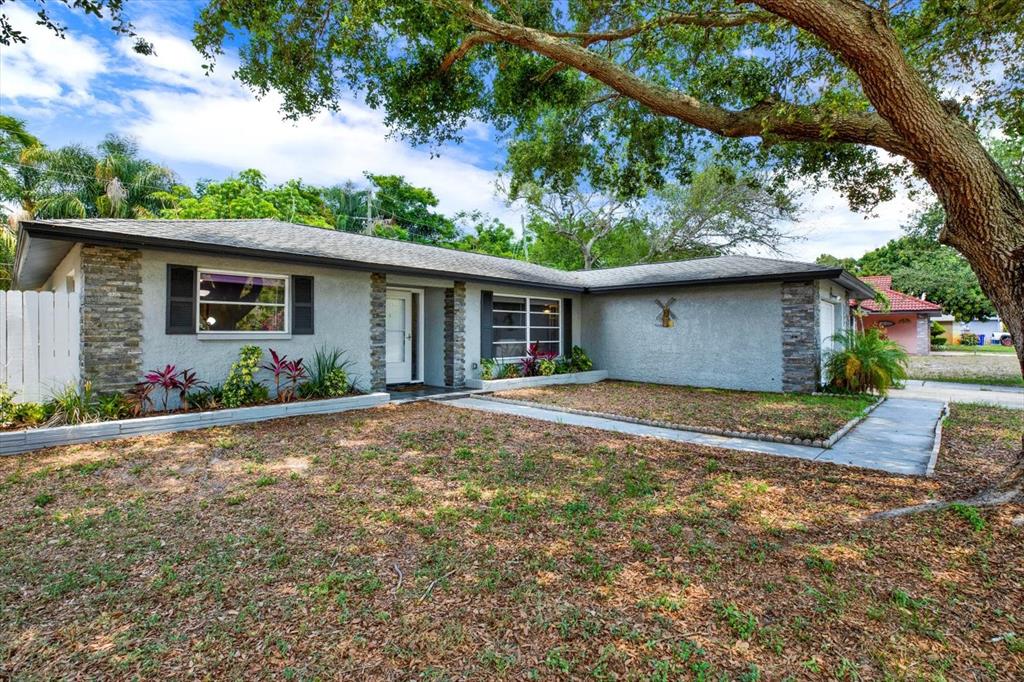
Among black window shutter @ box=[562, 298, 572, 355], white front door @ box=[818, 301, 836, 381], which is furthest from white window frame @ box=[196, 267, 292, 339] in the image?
white front door @ box=[818, 301, 836, 381]

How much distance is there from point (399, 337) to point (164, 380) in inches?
204

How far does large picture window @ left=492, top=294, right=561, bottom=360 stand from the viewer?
1259cm

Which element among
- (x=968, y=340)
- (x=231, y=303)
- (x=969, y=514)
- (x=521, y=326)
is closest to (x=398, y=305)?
(x=521, y=326)

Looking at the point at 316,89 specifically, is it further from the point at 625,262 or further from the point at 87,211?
the point at 625,262

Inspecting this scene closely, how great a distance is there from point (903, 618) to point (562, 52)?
269 inches

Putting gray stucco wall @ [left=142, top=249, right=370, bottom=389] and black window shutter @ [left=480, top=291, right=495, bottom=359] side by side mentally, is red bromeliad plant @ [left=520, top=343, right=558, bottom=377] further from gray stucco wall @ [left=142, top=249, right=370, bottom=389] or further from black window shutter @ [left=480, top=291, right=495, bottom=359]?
gray stucco wall @ [left=142, top=249, right=370, bottom=389]

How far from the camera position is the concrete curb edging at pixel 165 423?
5789 millimetres

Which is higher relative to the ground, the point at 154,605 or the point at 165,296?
the point at 165,296

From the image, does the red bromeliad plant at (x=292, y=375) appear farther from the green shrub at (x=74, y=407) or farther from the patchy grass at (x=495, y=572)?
the patchy grass at (x=495, y=572)

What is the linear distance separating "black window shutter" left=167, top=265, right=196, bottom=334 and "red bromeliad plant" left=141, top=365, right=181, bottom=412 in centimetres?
65

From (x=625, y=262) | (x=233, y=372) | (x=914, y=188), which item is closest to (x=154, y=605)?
(x=233, y=372)

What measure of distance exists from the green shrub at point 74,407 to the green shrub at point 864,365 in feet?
46.1

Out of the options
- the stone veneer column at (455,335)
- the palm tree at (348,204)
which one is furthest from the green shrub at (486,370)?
the palm tree at (348,204)

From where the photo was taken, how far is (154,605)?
2.68m
